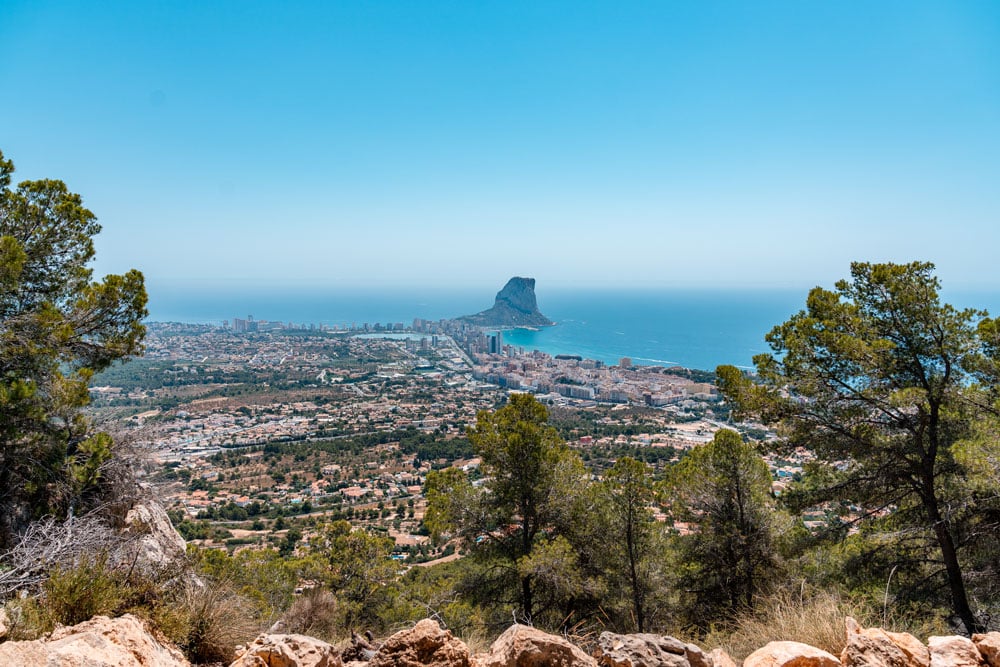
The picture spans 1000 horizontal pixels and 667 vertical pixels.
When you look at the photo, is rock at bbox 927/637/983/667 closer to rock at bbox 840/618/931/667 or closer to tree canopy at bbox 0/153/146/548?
rock at bbox 840/618/931/667

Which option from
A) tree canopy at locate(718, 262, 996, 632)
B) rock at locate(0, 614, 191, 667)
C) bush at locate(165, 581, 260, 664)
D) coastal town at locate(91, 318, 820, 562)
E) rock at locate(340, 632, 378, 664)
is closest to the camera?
rock at locate(0, 614, 191, 667)

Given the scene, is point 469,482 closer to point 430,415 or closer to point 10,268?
point 10,268

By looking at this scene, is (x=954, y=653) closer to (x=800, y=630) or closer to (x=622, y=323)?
(x=800, y=630)

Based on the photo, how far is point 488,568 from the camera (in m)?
5.44

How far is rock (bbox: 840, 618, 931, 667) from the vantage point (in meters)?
2.26

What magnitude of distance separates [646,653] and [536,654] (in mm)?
602

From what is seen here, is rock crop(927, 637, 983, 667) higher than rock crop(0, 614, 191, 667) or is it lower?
lower

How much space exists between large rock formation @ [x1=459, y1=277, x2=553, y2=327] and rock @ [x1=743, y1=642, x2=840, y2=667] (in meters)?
113

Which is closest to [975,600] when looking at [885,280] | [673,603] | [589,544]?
[673,603]

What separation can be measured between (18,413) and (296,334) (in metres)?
99.8

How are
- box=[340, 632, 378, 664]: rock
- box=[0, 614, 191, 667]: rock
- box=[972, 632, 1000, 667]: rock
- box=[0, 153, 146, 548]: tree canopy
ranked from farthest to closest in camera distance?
box=[0, 153, 146, 548]: tree canopy → box=[340, 632, 378, 664]: rock → box=[972, 632, 1000, 667]: rock → box=[0, 614, 191, 667]: rock

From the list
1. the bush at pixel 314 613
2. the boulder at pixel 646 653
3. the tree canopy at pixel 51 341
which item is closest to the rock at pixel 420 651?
the boulder at pixel 646 653

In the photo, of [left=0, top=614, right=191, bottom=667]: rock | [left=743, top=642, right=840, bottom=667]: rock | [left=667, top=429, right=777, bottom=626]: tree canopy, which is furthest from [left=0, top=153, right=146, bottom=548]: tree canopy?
[left=667, top=429, right=777, bottom=626]: tree canopy

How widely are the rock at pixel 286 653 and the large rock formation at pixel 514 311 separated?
369 ft
